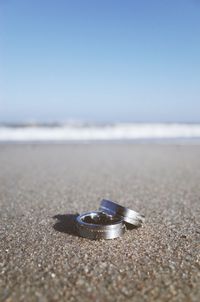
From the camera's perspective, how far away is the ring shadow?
16.1ft

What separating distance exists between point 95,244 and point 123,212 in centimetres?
61

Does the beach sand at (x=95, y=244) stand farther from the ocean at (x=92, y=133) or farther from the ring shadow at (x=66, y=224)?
the ocean at (x=92, y=133)

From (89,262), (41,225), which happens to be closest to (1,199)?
(41,225)

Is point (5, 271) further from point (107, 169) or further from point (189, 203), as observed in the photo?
point (107, 169)

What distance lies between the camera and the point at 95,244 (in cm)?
440

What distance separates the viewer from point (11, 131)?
1085 inches

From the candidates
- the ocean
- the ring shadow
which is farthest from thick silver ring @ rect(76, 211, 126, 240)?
the ocean

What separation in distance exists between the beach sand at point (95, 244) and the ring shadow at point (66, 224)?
0.05 feet

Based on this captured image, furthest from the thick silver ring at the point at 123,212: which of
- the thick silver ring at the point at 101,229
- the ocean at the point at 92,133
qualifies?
the ocean at the point at 92,133

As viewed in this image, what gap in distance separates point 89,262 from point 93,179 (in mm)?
5335

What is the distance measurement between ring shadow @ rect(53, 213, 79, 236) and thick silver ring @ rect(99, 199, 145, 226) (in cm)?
56

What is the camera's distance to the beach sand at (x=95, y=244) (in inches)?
131

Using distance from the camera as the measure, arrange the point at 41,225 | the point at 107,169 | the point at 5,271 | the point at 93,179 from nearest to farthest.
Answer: the point at 5,271 < the point at 41,225 < the point at 93,179 < the point at 107,169

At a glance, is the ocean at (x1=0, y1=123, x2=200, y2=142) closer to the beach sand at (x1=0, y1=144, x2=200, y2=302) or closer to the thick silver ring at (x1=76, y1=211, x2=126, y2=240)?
the beach sand at (x1=0, y1=144, x2=200, y2=302)
